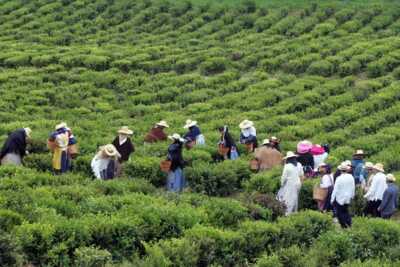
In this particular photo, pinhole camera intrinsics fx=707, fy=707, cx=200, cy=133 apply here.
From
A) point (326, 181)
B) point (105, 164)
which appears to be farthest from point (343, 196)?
point (105, 164)

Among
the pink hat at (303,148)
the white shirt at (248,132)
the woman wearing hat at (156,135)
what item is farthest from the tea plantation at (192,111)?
the pink hat at (303,148)

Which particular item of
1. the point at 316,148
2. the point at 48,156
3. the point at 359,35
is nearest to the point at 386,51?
the point at 359,35

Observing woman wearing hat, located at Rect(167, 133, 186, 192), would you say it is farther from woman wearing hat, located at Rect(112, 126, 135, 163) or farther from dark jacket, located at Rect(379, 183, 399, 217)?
dark jacket, located at Rect(379, 183, 399, 217)

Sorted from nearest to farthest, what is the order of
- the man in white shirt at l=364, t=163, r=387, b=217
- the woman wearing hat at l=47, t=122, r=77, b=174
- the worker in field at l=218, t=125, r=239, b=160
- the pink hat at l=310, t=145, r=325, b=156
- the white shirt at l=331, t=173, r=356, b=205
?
the white shirt at l=331, t=173, r=356, b=205 < the man in white shirt at l=364, t=163, r=387, b=217 < the woman wearing hat at l=47, t=122, r=77, b=174 < the pink hat at l=310, t=145, r=325, b=156 < the worker in field at l=218, t=125, r=239, b=160

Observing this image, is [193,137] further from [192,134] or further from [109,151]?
[109,151]

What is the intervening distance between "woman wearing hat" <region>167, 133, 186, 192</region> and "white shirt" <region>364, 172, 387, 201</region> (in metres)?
4.47

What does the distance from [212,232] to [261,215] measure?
2.55 metres

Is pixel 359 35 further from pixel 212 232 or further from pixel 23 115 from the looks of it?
pixel 212 232

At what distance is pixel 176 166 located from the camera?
17188 mm

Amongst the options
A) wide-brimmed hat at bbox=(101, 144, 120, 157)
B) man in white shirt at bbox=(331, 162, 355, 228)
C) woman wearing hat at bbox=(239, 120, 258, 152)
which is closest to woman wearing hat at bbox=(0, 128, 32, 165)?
wide-brimmed hat at bbox=(101, 144, 120, 157)

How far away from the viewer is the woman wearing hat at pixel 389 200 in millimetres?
15820

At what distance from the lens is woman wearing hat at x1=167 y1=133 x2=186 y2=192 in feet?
56.0

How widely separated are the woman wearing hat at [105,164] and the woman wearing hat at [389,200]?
630 centimetres

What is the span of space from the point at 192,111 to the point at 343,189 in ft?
36.0
